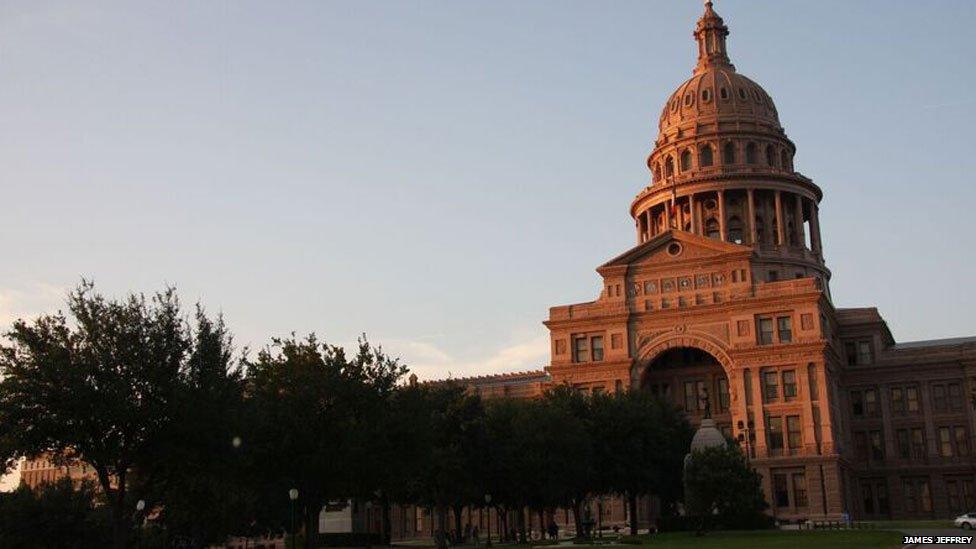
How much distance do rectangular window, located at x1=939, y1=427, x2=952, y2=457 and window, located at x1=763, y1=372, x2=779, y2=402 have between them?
20.3 m

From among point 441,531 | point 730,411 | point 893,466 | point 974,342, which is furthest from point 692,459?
point 974,342

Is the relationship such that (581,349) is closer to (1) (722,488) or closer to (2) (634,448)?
(2) (634,448)

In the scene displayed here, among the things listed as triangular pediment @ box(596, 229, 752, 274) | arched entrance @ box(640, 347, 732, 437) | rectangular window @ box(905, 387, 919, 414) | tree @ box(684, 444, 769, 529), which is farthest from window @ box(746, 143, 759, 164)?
tree @ box(684, 444, 769, 529)

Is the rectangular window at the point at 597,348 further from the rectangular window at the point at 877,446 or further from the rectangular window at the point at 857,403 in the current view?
the rectangular window at the point at 877,446

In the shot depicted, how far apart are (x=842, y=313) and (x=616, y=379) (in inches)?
1054

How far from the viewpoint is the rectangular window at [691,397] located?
335ft

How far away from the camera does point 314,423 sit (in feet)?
186

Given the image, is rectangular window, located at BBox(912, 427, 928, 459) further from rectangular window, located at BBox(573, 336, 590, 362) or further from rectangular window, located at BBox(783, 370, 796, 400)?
rectangular window, located at BBox(573, 336, 590, 362)

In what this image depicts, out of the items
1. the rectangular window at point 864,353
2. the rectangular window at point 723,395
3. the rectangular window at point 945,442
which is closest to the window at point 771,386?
the rectangular window at point 723,395

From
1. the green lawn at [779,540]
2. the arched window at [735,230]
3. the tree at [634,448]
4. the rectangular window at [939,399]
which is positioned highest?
the arched window at [735,230]

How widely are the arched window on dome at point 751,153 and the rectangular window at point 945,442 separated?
38089 millimetres

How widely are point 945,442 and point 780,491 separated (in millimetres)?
21331

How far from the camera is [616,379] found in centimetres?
10112

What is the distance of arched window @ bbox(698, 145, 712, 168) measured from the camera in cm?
12462
